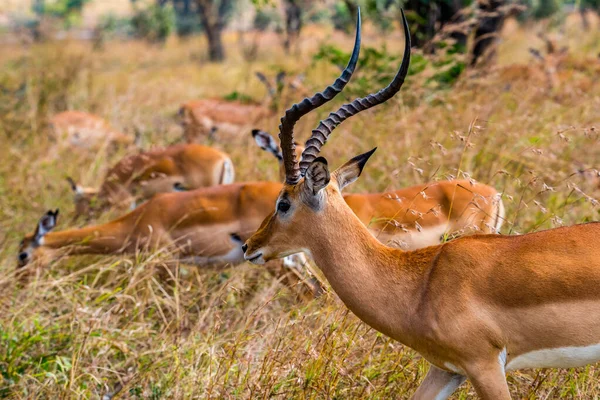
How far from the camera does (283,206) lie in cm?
296

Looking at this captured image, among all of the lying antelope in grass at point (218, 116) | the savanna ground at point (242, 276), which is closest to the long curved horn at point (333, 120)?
the savanna ground at point (242, 276)

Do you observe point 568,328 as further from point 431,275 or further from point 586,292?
point 431,275

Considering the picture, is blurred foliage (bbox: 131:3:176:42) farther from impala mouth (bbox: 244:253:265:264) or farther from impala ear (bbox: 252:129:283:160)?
impala mouth (bbox: 244:253:265:264)

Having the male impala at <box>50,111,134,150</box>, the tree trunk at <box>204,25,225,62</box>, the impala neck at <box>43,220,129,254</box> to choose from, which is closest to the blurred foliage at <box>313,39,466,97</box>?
the male impala at <box>50,111,134,150</box>

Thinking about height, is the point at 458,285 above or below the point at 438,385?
above

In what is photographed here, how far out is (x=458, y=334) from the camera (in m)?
2.54

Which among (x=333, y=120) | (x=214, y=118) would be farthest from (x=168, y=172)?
(x=333, y=120)

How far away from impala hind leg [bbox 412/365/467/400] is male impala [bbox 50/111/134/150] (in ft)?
16.9

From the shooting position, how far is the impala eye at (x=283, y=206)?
295cm

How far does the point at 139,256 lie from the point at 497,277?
280cm

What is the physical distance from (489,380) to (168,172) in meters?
4.54

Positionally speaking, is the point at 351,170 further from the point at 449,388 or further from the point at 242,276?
the point at 242,276

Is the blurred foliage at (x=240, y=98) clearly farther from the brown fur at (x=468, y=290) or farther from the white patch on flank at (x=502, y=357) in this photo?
the white patch on flank at (x=502, y=357)

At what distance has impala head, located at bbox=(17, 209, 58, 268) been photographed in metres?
4.92
